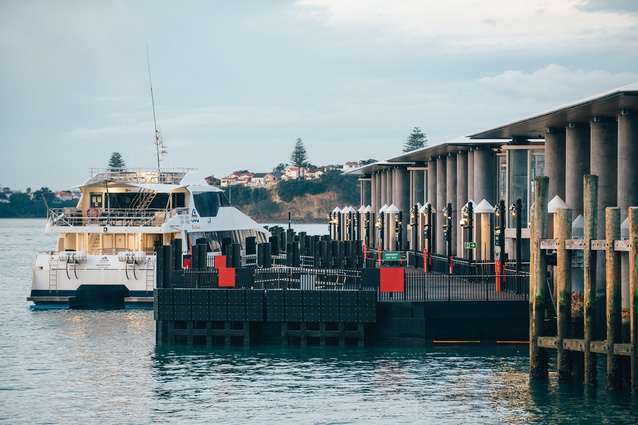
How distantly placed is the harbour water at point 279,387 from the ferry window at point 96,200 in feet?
56.3

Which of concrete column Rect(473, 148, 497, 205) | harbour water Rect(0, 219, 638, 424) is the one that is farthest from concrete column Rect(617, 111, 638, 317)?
concrete column Rect(473, 148, 497, 205)

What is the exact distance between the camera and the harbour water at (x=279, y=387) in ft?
94.1

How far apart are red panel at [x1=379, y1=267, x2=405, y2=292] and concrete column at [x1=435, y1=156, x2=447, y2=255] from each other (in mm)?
24931

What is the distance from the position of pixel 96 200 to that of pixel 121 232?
476 centimetres

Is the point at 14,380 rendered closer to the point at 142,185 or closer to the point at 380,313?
the point at 380,313

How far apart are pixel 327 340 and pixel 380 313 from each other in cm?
194

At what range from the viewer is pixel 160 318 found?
40.0 metres

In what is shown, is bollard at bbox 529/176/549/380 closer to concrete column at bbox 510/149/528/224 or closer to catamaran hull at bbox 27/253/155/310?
concrete column at bbox 510/149/528/224

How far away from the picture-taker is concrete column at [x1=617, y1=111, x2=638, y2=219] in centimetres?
3528

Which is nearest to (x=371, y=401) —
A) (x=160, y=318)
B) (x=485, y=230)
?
(x=160, y=318)

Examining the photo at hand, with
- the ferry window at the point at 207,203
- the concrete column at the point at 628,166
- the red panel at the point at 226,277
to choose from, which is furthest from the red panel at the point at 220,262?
the concrete column at the point at 628,166

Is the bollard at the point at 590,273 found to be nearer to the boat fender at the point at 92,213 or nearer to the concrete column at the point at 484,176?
the concrete column at the point at 484,176

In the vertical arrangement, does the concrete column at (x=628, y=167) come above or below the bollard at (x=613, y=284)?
above

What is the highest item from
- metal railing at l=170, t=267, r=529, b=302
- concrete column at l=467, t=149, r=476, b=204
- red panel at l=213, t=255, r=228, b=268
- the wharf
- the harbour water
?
concrete column at l=467, t=149, r=476, b=204
